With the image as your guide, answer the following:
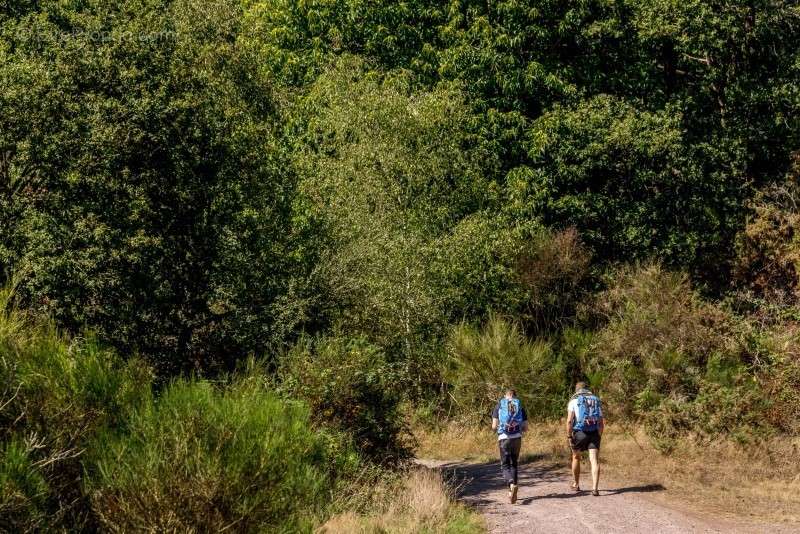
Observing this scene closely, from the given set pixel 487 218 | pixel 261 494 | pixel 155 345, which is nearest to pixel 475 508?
pixel 155 345

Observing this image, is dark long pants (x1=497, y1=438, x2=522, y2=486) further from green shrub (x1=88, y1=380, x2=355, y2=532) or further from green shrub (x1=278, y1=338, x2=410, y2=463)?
green shrub (x1=88, y1=380, x2=355, y2=532)

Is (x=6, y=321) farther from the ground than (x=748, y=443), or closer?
farther from the ground

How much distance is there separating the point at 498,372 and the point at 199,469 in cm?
1694

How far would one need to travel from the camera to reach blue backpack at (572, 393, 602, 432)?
1653cm

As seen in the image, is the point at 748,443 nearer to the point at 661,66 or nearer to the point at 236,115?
the point at 236,115

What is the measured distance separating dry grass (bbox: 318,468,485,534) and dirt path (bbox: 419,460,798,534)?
0.52 m

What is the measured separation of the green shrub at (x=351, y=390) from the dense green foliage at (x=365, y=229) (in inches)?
2.0

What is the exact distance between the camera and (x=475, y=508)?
15.8m

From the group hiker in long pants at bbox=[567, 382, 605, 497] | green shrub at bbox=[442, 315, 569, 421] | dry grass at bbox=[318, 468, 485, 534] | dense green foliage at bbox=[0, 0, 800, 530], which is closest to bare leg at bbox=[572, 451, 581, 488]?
hiker in long pants at bbox=[567, 382, 605, 497]

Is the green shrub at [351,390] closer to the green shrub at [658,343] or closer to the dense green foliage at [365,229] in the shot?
the dense green foliage at [365,229]

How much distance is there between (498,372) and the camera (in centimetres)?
2486

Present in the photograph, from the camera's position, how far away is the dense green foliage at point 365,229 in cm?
941

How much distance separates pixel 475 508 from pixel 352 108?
45.6 ft

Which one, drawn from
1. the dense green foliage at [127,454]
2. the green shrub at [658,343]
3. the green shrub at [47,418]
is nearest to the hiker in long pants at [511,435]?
the dense green foliage at [127,454]
